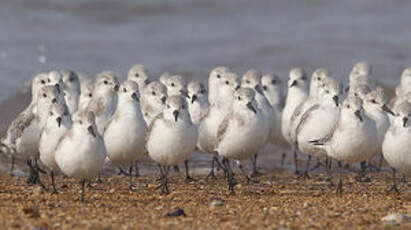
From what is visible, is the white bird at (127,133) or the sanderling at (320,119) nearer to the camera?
the white bird at (127,133)

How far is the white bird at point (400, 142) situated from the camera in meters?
Answer: 10.8

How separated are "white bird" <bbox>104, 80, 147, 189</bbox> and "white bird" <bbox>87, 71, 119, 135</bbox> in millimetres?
1003

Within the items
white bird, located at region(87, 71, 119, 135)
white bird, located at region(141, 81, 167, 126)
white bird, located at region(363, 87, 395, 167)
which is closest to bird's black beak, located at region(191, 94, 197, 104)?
white bird, located at region(141, 81, 167, 126)

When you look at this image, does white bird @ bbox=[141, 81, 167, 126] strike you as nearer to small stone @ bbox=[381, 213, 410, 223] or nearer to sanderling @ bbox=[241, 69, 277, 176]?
sanderling @ bbox=[241, 69, 277, 176]

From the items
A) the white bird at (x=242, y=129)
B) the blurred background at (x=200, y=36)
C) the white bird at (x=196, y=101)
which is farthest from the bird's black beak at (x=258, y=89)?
the blurred background at (x=200, y=36)

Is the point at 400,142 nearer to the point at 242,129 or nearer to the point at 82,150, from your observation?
the point at 242,129

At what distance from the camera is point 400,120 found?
1093 cm

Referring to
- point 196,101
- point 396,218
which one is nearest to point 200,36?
point 196,101

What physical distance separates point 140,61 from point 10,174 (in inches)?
469

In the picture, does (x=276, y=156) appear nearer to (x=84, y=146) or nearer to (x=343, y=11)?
(x=84, y=146)

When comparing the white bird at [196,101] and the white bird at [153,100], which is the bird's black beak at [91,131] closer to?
the white bird at [153,100]

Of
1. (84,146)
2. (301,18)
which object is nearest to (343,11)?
(301,18)

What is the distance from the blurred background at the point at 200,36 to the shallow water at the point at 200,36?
0.03 metres

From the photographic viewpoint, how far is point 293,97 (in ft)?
52.1
